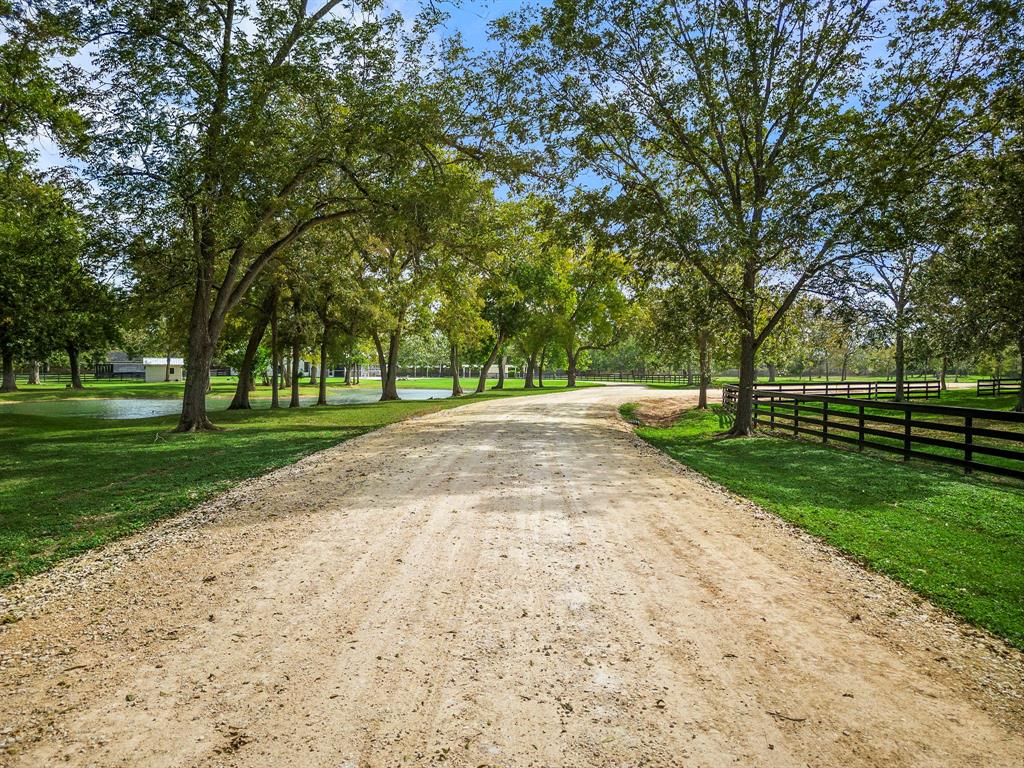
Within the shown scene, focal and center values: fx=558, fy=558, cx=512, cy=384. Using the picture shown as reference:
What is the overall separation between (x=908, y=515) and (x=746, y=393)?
30.3ft

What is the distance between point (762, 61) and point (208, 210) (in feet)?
48.1

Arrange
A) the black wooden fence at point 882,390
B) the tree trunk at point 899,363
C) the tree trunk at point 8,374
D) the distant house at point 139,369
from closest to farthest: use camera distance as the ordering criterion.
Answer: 1. the tree trunk at point 899,363
2. the black wooden fence at point 882,390
3. the tree trunk at point 8,374
4. the distant house at point 139,369

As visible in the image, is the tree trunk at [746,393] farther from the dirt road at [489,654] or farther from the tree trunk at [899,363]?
the dirt road at [489,654]

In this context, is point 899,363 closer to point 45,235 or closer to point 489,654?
point 489,654

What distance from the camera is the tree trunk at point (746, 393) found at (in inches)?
621

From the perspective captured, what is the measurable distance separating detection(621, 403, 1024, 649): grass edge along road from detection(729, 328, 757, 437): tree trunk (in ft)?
9.89

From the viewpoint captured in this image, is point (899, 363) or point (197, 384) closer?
point (197, 384)

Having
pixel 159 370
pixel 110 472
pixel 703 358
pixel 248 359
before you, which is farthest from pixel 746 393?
pixel 159 370

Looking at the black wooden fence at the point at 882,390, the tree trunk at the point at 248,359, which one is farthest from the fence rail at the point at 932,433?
the tree trunk at the point at 248,359

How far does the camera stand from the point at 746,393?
16.0m

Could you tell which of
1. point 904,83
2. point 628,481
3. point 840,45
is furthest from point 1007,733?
point 840,45

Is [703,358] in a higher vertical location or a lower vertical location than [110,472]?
higher

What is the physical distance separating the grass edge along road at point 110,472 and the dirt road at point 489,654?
80 cm

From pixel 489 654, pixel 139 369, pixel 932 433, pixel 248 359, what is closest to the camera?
pixel 489 654
